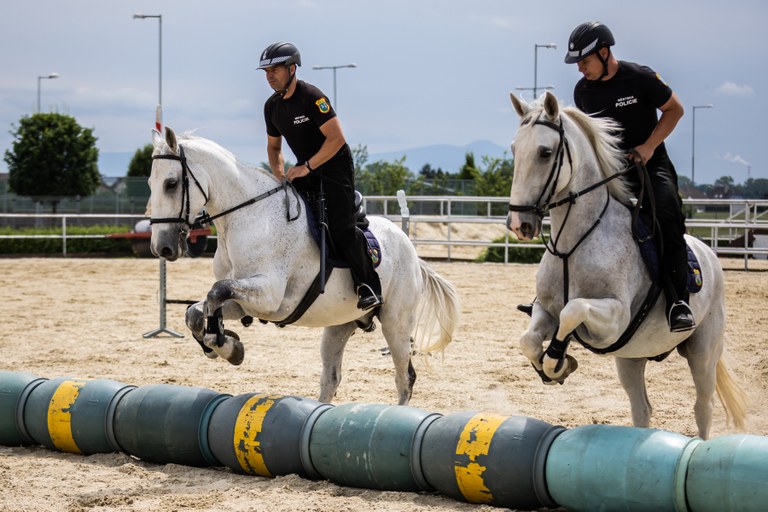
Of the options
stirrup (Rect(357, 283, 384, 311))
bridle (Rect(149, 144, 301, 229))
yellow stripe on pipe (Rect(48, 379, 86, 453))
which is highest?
bridle (Rect(149, 144, 301, 229))

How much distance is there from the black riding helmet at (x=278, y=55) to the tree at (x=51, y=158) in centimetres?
4392

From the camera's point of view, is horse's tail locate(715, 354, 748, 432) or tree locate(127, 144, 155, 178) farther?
tree locate(127, 144, 155, 178)

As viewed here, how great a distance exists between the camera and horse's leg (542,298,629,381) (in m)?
4.98

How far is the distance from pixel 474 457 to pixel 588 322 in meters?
1.05

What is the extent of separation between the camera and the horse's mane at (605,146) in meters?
5.49

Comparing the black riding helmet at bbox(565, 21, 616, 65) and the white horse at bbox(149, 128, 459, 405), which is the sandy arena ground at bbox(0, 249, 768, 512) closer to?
the white horse at bbox(149, 128, 459, 405)

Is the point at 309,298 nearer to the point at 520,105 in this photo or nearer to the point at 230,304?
the point at 230,304

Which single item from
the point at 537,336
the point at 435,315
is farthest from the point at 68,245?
the point at 537,336

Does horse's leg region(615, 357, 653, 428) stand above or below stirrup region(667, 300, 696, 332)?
below

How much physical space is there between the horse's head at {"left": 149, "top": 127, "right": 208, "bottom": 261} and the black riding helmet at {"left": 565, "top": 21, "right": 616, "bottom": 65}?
8.72 feet

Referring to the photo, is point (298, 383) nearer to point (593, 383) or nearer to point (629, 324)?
point (593, 383)

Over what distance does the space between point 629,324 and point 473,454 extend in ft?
4.95

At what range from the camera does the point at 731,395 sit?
661cm

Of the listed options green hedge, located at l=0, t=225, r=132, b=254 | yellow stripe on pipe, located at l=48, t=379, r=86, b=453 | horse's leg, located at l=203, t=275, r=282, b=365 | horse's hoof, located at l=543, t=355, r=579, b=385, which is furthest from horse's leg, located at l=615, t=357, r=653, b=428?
green hedge, located at l=0, t=225, r=132, b=254
